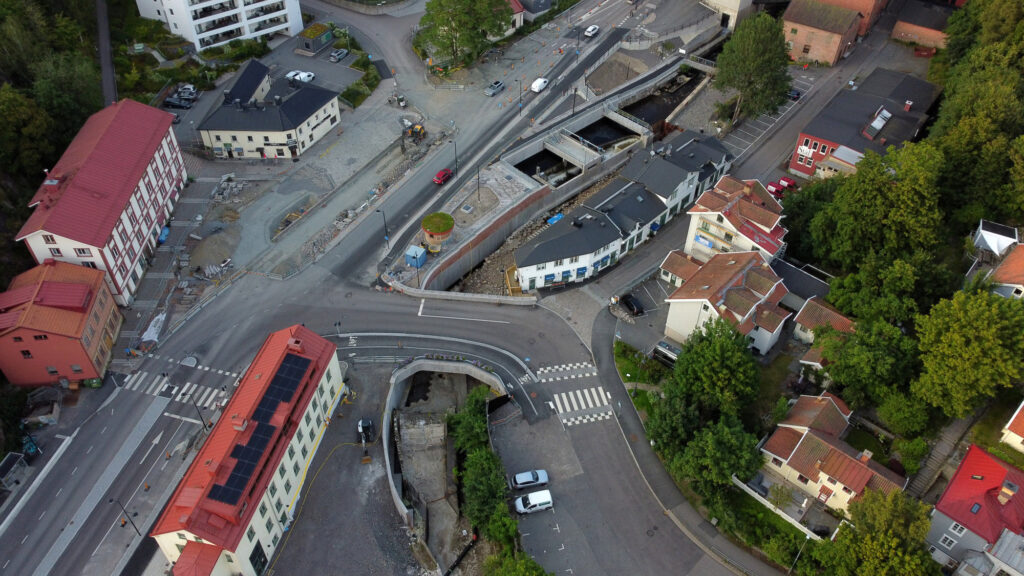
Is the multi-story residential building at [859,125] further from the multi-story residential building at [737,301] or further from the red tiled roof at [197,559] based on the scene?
the red tiled roof at [197,559]

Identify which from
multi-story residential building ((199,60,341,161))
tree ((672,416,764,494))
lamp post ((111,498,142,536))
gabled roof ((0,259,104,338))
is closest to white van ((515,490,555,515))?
tree ((672,416,764,494))

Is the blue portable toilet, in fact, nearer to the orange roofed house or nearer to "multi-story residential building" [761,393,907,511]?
the orange roofed house

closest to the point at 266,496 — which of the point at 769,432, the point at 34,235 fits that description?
the point at 34,235

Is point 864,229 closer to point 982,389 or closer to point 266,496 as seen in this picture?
point 982,389

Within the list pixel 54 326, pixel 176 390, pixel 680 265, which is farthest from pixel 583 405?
pixel 54 326

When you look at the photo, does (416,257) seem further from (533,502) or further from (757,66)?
(757,66)

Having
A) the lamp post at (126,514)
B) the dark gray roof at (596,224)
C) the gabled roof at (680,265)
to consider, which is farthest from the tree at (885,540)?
the lamp post at (126,514)
